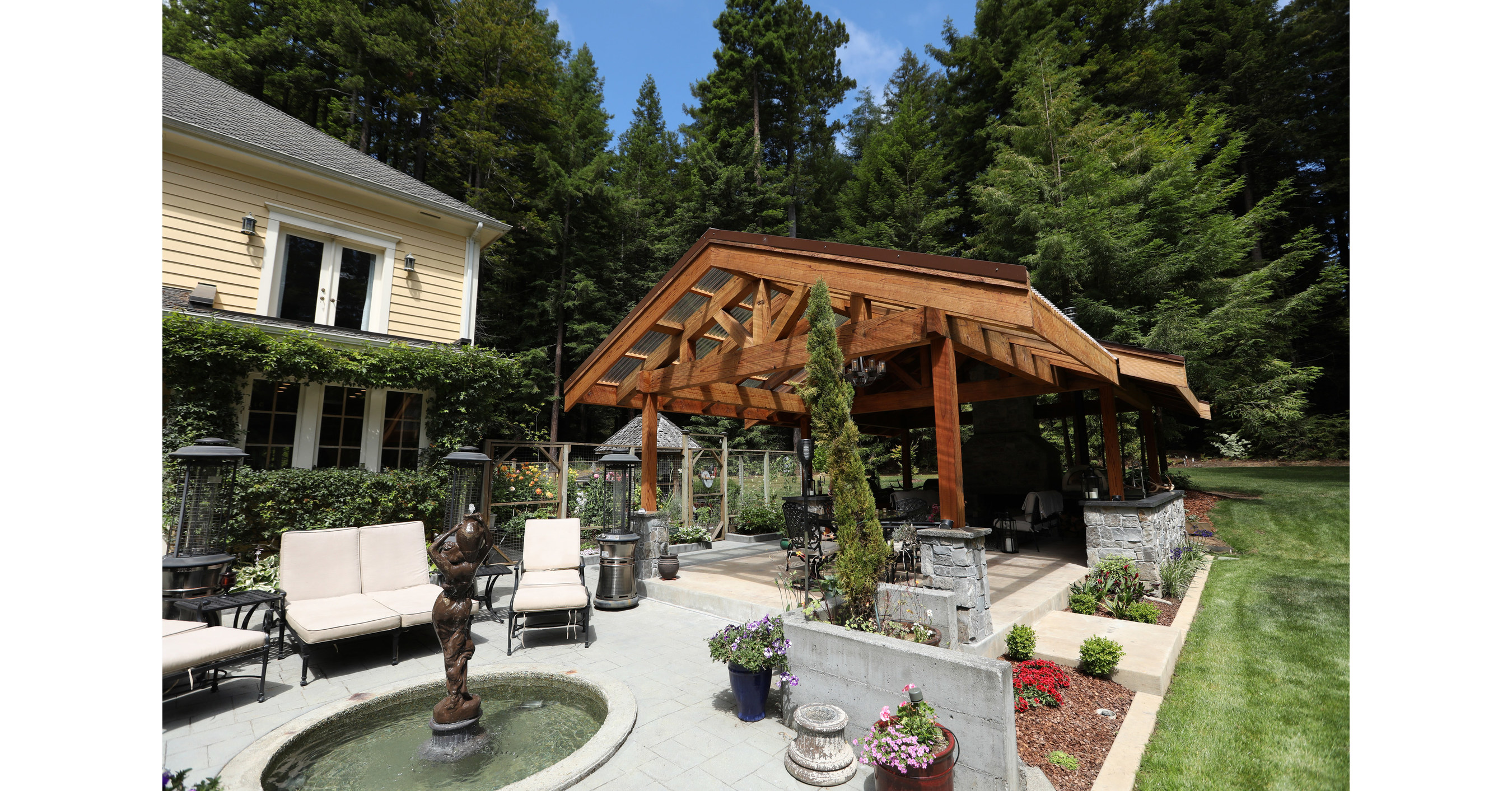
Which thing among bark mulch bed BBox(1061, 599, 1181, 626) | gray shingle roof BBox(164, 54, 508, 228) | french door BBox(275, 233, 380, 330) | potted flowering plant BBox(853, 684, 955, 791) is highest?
gray shingle roof BBox(164, 54, 508, 228)

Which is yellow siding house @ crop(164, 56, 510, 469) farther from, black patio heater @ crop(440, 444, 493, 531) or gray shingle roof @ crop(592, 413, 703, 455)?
gray shingle roof @ crop(592, 413, 703, 455)

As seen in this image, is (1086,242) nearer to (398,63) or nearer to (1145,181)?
(1145,181)

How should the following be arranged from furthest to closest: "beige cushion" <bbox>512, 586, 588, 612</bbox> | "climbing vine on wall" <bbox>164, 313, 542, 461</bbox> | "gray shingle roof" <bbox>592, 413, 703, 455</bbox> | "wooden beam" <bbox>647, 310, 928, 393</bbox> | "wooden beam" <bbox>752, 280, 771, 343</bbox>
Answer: "gray shingle roof" <bbox>592, 413, 703, 455</bbox> < "climbing vine on wall" <bbox>164, 313, 542, 461</bbox> < "wooden beam" <bbox>752, 280, 771, 343</bbox> < "beige cushion" <bbox>512, 586, 588, 612</bbox> < "wooden beam" <bbox>647, 310, 928, 393</bbox>

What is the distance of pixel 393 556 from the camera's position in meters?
5.36

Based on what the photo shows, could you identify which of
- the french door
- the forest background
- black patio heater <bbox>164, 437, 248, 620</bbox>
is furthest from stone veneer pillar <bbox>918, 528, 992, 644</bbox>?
the forest background

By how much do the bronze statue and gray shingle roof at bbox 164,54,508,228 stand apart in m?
7.91

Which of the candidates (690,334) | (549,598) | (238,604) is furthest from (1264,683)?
(238,604)

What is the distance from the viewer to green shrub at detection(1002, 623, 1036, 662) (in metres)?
4.29

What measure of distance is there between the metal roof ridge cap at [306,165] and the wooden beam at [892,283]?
19.5ft

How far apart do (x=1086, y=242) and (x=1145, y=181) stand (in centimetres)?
221

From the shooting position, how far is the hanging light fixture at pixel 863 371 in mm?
6410

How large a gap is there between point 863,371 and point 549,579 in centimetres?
415

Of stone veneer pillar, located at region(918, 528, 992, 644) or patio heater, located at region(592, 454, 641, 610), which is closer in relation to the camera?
stone veneer pillar, located at region(918, 528, 992, 644)
